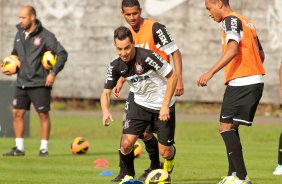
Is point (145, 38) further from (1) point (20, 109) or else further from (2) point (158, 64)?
(1) point (20, 109)

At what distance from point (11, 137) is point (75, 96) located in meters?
6.60

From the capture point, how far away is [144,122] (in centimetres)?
1180

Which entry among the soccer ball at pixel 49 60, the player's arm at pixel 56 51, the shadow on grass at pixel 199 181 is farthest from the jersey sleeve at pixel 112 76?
the soccer ball at pixel 49 60

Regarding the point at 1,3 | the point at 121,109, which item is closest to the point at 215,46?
the point at 121,109

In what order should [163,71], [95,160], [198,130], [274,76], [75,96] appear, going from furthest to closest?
[75,96] → [274,76] → [198,130] → [95,160] → [163,71]

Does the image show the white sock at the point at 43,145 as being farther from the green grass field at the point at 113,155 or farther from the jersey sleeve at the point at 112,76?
the jersey sleeve at the point at 112,76

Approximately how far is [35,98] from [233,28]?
19.5ft

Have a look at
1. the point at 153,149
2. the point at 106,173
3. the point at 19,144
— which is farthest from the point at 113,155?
the point at 153,149

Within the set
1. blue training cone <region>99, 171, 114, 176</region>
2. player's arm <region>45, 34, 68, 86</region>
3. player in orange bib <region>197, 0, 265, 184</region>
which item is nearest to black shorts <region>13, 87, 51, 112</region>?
player's arm <region>45, 34, 68, 86</region>

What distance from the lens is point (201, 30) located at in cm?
2662

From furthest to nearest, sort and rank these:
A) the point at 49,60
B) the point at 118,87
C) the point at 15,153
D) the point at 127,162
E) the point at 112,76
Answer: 1. the point at 49,60
2. the point at 15,153
3. the point at 118,87
4. the point at 127,162
5. the point at 112,76

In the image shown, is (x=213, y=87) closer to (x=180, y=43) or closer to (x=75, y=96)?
(x=180, y=43)

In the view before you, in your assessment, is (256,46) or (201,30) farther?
(201,30)

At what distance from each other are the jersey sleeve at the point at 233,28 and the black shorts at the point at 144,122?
1.32 m
